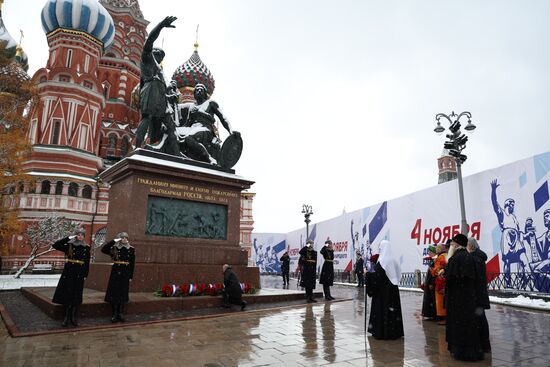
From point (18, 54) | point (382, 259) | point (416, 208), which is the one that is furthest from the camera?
point (18, 54)

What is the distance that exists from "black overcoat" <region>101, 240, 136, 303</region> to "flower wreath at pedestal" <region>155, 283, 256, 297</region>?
1.29 meters

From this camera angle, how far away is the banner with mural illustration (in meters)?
13.7

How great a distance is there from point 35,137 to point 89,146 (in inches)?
169

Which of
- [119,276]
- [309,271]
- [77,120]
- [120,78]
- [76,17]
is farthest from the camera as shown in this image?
[120,78]

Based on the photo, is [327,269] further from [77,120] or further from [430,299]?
[77,120]

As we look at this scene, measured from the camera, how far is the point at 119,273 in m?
6.94

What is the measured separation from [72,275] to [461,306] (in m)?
6.11

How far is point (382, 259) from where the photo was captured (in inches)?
241

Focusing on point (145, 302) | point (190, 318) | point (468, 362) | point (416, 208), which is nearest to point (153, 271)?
point (145, 302)

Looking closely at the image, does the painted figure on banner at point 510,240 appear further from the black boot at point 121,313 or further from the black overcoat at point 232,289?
the black boot at point 121,313

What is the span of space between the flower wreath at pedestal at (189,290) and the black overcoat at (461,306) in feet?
17.5

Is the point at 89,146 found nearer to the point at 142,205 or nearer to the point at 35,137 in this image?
the point at 35,137

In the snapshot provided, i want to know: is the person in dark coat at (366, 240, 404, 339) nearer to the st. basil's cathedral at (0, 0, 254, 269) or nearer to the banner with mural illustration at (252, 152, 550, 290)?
the banner with mural illustration at (252, 152, 550, 290)

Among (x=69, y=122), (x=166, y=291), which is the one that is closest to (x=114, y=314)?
(x=166, y=291)
